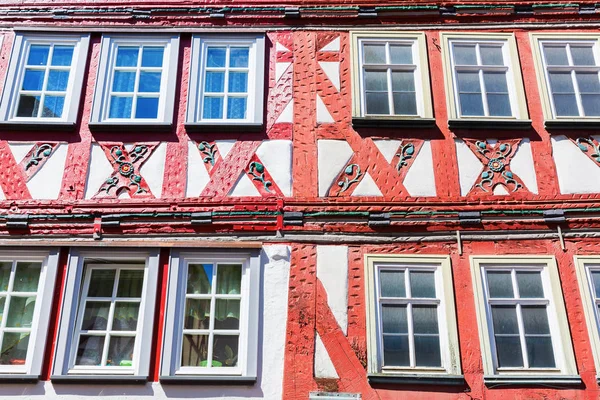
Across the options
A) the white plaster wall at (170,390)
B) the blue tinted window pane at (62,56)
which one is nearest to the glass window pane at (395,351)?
the white plaster wall at (170,390)

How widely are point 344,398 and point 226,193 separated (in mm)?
2763

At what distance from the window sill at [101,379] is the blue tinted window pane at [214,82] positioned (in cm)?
378

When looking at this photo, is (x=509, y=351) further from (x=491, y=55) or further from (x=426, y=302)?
(x=491, y=55)

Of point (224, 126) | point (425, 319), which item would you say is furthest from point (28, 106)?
point (425, 319)

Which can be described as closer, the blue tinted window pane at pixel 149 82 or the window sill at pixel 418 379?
the window sill at pixel 418 379

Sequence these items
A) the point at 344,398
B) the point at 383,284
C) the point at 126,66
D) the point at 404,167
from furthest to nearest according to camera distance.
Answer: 1. the point at 126,66
2. the point at 404,167
3. the point at 383,284
4. the point at 344,398

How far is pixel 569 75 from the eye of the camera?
9.62m

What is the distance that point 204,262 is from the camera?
27.9 feet

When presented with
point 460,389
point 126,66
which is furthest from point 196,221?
point 460,389

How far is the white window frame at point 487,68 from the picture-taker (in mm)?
9242

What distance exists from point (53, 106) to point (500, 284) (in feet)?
19.6

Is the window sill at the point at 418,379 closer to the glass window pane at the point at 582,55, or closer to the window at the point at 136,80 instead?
the window at the point at 136,80

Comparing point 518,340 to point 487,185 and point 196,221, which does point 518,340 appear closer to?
point 487,185

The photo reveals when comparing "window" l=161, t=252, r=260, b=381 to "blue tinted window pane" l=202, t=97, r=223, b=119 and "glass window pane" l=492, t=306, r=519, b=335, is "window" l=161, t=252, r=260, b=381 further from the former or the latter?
"glass window pane" l=492, t=306, r=519, b=335
